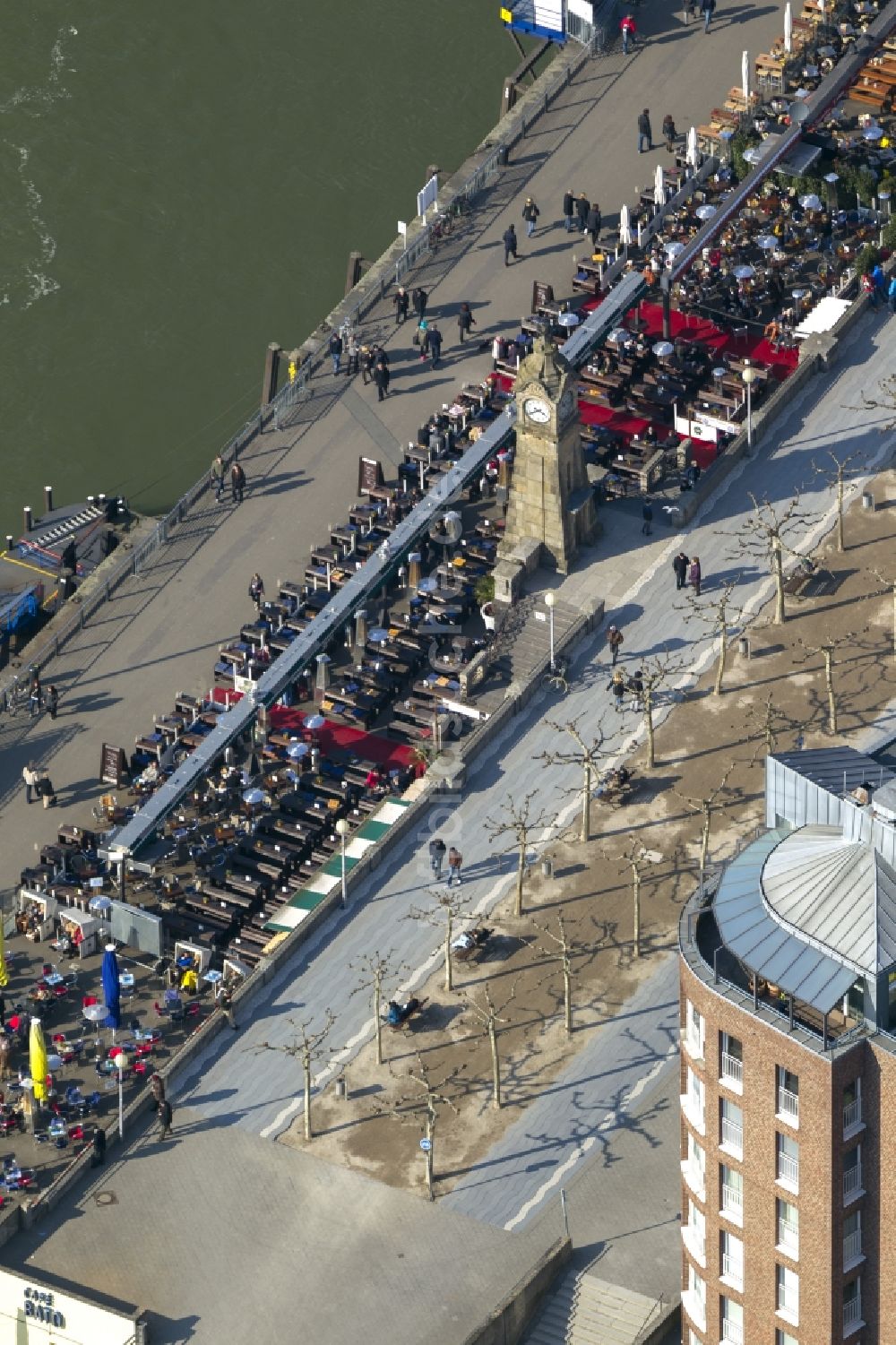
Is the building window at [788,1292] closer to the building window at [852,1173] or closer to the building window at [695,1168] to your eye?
the building window at [695,1168]

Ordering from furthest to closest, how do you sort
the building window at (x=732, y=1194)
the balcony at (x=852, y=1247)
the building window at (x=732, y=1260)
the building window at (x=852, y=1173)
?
the building window at (x=732, y=1260) → the building window at (x=732, y=1194) → the balcony at (x=852, y=1247) → the building window at (x=852, y=1173)

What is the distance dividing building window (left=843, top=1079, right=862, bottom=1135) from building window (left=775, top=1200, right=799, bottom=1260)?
486 cm

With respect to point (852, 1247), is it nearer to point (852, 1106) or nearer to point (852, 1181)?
point (852, 1181)

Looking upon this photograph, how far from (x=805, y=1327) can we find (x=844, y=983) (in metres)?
17.2

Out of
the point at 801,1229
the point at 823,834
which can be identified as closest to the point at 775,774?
the point at 823,834

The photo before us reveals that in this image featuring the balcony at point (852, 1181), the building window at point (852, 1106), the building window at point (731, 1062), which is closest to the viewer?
the building window at point (852, 1106)

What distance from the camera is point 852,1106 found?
189 meters

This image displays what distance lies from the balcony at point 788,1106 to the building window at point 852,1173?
2465 mm

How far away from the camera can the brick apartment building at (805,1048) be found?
187 m

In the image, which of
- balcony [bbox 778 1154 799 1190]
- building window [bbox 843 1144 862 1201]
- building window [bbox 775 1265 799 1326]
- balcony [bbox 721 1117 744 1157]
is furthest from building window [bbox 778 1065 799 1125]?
building window [bbox 775 1265 799 1326]

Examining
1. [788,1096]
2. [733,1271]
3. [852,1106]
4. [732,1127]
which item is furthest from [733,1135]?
[733,1271]

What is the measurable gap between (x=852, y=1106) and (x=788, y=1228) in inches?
287

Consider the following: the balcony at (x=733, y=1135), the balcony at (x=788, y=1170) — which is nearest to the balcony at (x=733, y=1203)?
the balcony at (x=733, y=1135)

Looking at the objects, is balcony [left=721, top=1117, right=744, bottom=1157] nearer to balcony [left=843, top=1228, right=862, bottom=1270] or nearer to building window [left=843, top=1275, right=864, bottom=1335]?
balcony [left=843, top=1228, right=862, bottom=1270]
